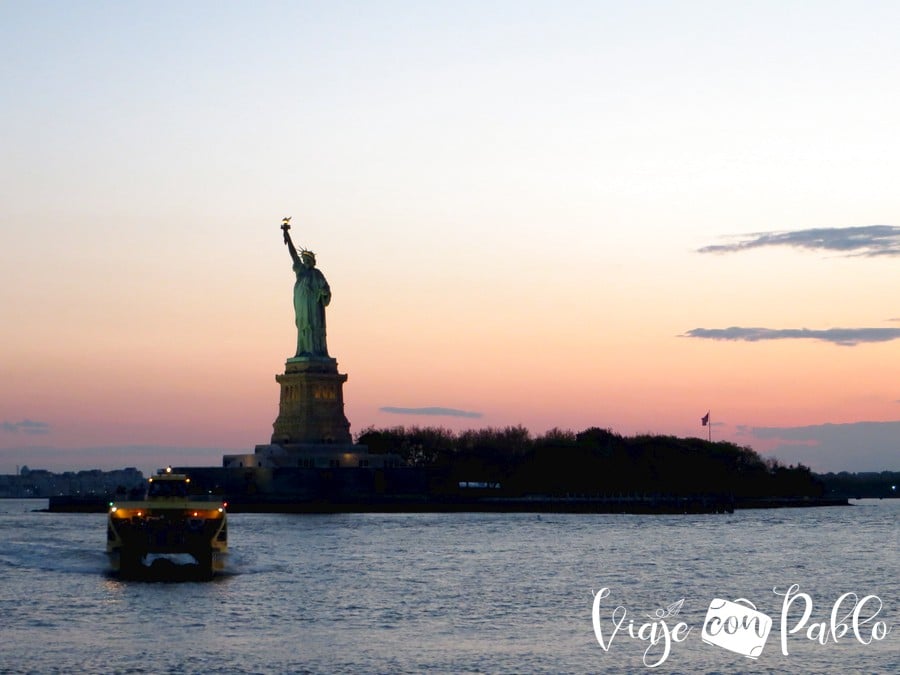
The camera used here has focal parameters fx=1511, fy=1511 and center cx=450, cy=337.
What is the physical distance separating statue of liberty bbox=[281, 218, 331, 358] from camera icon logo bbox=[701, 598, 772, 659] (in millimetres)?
88055

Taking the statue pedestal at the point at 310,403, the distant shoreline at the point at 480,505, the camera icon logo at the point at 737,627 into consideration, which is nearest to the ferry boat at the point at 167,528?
the camera icon logo at the point at 737,627

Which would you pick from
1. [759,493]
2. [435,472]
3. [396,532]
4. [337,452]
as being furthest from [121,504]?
[759,493]

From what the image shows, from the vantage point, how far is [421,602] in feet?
171

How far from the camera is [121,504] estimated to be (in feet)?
188

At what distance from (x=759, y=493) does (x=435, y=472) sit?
53979mm

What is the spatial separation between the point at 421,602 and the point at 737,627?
37.8 feet

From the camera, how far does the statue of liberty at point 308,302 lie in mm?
139000

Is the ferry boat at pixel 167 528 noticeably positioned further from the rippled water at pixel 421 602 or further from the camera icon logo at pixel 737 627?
the camera icon logo at pixel 737 627

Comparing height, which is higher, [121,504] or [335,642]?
[121,504]

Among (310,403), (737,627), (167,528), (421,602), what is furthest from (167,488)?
(310,403)

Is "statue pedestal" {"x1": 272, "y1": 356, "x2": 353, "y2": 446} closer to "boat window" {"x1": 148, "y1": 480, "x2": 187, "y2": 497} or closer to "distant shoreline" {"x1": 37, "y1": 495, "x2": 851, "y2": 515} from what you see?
"distant shoreline" {"x1": 37, "y1": 495, "x2": 851, "y2": 515}

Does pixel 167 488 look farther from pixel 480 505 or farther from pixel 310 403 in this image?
pixel 480 505

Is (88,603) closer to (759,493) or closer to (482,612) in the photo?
(482,612)

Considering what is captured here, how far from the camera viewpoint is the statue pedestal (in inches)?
5399
